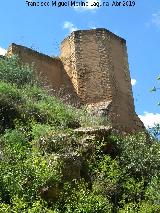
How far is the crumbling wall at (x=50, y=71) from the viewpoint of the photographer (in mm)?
18797

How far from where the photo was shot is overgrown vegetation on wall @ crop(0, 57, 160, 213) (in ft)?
32.6

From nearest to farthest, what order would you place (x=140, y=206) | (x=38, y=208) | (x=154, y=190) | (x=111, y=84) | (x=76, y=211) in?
(x=38, y=208), (x=76, y=211), (x=140, y=206), (x=154, y=190), (x=111, y=84)

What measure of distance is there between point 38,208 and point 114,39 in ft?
40.6

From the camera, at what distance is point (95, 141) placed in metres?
12.6

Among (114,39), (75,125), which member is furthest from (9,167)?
(114,39)

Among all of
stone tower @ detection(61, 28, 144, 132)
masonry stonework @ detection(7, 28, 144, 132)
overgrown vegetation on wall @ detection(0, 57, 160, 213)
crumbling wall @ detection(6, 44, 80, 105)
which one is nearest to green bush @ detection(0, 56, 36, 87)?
overgrown vegetation on wall @ detection(0, 57, 160, 213)

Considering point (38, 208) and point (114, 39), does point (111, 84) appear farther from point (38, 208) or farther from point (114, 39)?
point (38, 208)

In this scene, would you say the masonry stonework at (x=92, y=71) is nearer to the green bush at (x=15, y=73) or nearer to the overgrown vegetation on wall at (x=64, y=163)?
the green bush at (x=15, y=73)

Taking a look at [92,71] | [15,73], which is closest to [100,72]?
[92,71]

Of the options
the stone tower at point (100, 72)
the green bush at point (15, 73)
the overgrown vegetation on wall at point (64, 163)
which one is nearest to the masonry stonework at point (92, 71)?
the stone tower at point (100, 72)

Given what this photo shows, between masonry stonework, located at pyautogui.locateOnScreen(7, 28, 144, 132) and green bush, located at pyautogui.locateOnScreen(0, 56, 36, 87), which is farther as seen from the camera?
masonry stonework, located at pyautogui.locateOnScreen(7, 28, 144, 132)

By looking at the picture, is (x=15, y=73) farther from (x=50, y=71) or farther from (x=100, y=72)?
(x=100, y=72)

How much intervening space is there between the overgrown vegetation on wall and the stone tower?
3.76m

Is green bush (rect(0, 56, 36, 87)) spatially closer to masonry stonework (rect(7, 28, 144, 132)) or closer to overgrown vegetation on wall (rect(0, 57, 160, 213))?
overgrown vegetation on wall (rect(0, 57, 160, 213))
